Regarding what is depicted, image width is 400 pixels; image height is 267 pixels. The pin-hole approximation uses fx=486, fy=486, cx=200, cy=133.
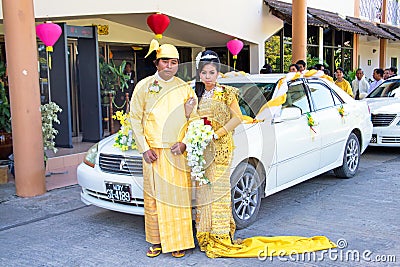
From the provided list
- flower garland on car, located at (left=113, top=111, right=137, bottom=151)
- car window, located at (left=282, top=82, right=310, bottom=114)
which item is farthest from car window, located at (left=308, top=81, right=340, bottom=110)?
flower garland on car, located at (left=113, top=111, right=137, bottom=151)

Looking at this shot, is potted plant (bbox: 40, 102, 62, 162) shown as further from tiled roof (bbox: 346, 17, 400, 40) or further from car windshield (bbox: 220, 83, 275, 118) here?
tiled roof (bbox: 346, 17, 400, 40)

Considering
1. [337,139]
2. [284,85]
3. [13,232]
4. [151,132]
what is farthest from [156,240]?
[337,139]

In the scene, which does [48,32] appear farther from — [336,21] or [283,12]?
[336,21]

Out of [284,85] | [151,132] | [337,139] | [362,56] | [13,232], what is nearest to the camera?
[151,132]

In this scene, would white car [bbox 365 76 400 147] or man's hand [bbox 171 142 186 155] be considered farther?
white car [bbox 365 76 400 147]

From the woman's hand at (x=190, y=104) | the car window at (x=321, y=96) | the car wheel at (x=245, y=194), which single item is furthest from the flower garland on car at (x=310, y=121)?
the woman's hand at (x=190, y=104)

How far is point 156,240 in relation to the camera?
426 cm

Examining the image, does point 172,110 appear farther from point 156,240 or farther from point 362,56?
point 362,56

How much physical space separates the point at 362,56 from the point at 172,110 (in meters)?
18.4

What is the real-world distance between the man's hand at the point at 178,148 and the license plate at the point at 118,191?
74cm

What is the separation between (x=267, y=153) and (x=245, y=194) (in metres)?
0.53

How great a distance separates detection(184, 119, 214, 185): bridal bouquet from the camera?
159 inches

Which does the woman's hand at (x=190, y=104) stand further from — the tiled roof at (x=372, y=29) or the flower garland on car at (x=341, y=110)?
the tiled roof at (x=372, y=29)

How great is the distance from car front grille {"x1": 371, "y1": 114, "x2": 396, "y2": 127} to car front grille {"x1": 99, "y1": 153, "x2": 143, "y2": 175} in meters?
5.91
